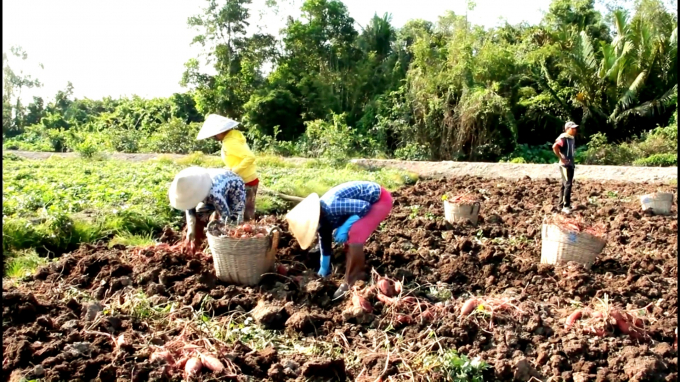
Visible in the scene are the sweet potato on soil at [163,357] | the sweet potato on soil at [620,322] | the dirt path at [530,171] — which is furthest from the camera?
the dirt path at [530,171]

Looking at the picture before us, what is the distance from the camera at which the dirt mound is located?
3.56 meters

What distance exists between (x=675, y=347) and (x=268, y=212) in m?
5.62

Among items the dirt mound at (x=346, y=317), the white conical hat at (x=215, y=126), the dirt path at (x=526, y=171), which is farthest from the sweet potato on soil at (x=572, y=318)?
the dirt path at (x=526, y=171)

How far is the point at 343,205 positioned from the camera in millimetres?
4996

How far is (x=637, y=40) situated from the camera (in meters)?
19.4

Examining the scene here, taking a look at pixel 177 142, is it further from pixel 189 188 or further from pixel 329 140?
pixel 189 188

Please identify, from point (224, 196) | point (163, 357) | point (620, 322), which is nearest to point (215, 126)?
point (224, 196)

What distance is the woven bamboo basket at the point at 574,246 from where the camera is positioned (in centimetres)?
542

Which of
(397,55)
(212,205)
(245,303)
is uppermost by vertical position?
(397,55)

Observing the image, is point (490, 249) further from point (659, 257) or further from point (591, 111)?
point (591, 111)

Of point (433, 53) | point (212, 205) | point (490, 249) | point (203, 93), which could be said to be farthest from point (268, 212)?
point (203, 93)

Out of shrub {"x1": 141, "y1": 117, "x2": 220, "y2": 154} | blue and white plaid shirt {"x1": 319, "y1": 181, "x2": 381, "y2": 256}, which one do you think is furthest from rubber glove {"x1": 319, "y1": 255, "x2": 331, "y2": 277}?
shrub {"x1": 141, "y1": 117, "x2": 220, "y2": 154}

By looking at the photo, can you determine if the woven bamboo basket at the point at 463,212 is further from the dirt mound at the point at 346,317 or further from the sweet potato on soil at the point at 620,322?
the sweet potato on soil at the point at 620,322

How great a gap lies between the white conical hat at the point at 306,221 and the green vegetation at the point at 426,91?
11.2 meters
